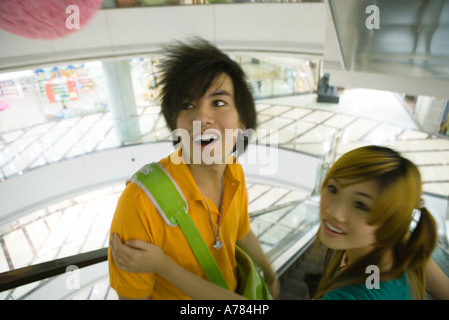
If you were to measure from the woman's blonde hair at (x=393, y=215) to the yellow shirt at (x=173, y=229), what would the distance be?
1.45ft

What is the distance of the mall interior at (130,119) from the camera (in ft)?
15.3

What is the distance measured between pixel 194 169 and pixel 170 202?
22 centimetres

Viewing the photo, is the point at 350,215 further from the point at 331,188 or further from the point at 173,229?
the point at 173,229

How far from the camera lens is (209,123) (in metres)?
1.09

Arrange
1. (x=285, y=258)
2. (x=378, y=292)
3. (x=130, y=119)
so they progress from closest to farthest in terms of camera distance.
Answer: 1. (x=378, y=292)
2. (x=285, y=258)
3. (x=130, y=119)

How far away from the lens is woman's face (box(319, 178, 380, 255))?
1008 mm

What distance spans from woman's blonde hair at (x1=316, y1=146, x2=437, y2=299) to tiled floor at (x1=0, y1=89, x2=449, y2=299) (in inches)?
196

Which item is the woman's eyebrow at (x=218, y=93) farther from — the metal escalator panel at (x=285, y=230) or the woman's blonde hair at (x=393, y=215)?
the metal escalator panel at (x=285, y=230)

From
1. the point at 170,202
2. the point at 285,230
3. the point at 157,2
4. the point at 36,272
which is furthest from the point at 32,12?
the point at 157,2

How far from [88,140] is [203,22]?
4.51 meters

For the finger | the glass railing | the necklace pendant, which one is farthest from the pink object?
the glass railing

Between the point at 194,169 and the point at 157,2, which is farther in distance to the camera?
the point at 157,2

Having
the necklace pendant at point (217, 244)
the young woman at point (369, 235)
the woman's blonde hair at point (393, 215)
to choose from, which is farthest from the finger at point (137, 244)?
the woman's blonde hair at point (393, 215)

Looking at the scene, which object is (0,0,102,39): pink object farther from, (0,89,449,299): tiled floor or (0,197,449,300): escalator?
(0,89,449,299): tiled floor
